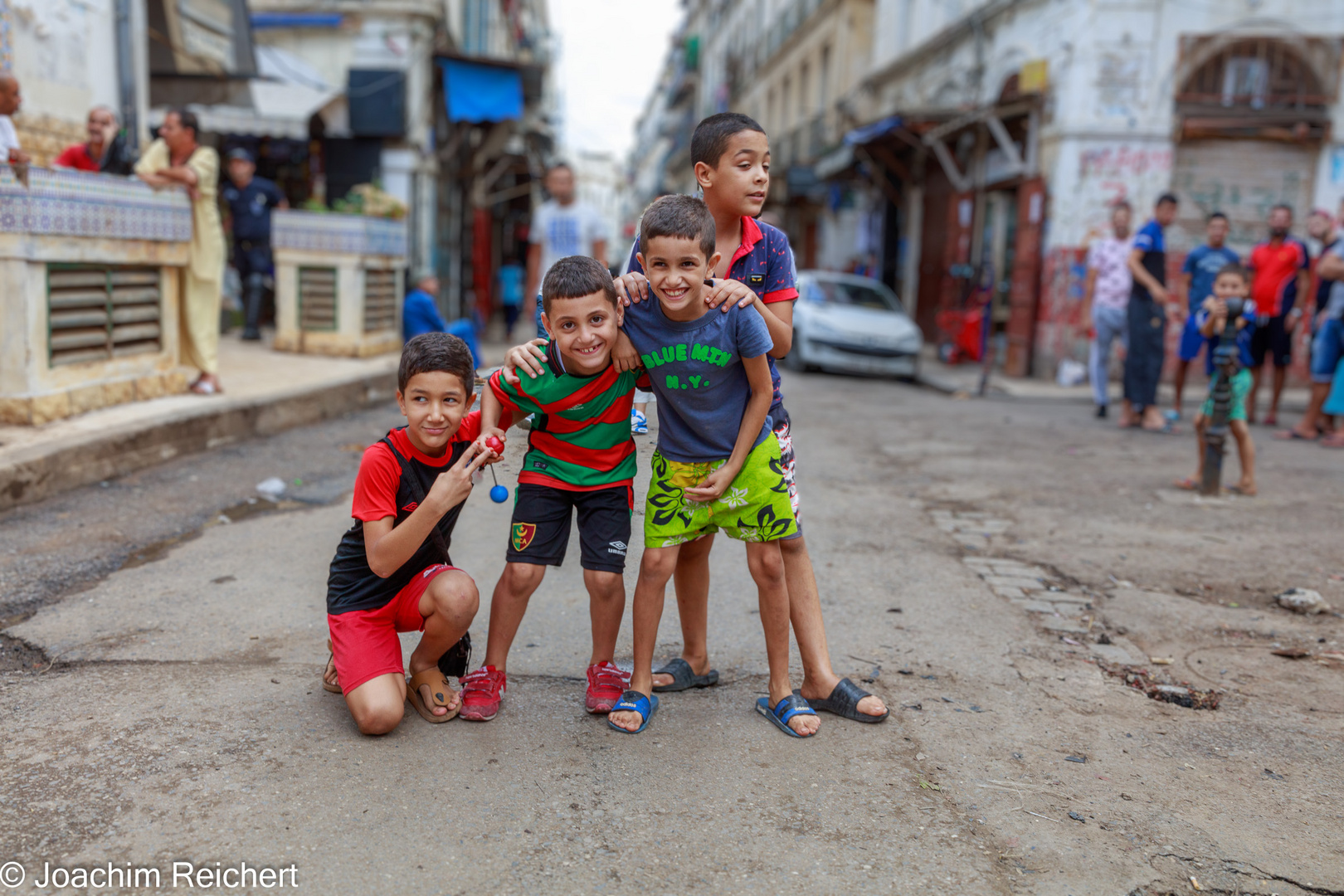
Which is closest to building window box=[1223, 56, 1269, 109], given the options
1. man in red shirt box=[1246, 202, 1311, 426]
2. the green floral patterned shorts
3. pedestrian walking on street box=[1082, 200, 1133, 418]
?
man in red shirt box=[1246, 202, 1311, 426]

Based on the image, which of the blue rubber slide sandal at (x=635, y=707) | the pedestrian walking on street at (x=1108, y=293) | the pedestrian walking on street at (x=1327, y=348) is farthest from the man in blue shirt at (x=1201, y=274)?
the blue rubber slide sandal at (x=635, y=707)

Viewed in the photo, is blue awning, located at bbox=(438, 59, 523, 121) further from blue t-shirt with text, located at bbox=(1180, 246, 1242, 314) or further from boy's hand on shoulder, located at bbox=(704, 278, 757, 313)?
boy's hand on shoulder, located at bbox=(704, 278, 757, 313)

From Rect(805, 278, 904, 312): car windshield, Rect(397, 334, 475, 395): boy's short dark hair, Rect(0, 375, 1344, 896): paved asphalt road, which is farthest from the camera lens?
Rect(805, 278, 904, 312): car windshield

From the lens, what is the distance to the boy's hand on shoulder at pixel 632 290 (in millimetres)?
2742

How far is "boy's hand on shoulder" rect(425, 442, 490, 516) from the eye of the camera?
255 centimetres

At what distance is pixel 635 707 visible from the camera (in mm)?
2766

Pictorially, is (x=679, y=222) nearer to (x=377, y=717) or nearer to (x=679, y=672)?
(x=679, y=672)

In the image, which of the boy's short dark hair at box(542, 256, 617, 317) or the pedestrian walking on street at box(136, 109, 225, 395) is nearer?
the boy's short dark hair at box(542, 256, 617, 317)

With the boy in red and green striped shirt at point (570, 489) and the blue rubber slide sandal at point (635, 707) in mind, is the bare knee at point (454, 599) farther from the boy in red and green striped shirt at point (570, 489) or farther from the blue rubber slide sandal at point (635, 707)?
the blue rubber slide sandal at point (635, 707)

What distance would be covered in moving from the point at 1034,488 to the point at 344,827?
4.87 meters

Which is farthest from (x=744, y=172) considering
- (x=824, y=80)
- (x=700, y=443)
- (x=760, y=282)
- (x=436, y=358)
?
(x=824, y=80)

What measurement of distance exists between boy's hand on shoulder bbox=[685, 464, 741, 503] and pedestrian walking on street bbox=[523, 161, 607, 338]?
5990 millimetres

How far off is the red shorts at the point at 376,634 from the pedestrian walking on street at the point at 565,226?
19.6 ft

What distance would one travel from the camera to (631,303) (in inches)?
109
